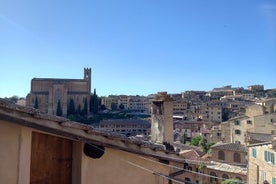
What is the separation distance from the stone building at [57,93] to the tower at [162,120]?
93.4 meters

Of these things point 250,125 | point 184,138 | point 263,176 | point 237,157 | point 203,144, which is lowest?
point 184,138

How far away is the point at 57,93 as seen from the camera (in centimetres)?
10238

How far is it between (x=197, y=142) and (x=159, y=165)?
146 ft

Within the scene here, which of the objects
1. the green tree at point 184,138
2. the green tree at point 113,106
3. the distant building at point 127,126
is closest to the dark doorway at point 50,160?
the green tree at point 184,138

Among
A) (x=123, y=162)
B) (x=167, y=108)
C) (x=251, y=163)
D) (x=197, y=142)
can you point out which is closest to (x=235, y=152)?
(x=251, y=163)

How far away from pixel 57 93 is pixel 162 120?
101355mm

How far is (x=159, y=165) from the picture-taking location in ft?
15.9

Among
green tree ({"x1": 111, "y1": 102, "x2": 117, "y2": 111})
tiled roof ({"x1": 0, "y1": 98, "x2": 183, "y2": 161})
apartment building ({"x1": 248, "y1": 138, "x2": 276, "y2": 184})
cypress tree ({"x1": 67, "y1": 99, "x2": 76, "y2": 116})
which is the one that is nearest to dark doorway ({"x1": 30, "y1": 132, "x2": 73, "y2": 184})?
tiled roof ({"x1": 0, "y1": 98, "x2": 183, "y2": 161})

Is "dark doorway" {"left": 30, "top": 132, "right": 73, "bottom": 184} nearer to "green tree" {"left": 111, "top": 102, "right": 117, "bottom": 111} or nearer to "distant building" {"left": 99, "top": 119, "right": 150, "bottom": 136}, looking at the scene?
"distant building" {"left": 99, "top": 119, "right": 150, "bottom": 136}

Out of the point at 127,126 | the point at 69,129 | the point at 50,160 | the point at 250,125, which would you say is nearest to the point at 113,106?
the point at 127,126

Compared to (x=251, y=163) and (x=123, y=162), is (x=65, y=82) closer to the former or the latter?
(x=251, y=163)

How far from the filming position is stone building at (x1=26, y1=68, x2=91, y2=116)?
101125 millimetres

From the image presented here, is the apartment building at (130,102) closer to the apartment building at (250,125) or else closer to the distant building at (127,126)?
the distant building at (127,126)

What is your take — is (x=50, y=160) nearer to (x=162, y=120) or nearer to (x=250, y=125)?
(x=162, y=120)
